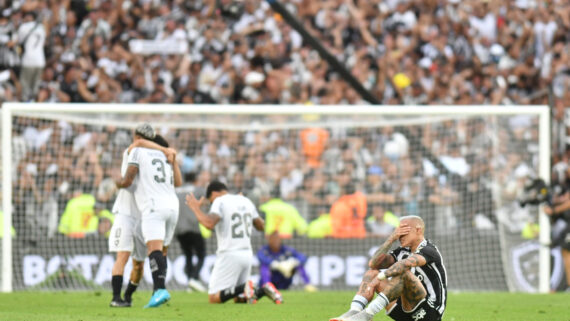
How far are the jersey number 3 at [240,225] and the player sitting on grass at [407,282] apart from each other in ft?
14.9

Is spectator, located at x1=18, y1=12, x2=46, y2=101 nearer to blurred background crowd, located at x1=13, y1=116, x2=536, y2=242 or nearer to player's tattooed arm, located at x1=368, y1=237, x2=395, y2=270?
blurred background crowd, located at x1=13, y1=116, x2=536, y2=242

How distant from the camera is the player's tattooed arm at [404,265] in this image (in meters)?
8.62

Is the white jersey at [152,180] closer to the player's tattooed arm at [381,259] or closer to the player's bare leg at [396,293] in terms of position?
the player's tattooed arm at [381,259]

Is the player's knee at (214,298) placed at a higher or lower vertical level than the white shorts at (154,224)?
lower

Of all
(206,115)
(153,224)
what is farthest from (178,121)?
(153,224)

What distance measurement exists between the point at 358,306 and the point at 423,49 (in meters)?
16.8

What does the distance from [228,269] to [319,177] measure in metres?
6.56

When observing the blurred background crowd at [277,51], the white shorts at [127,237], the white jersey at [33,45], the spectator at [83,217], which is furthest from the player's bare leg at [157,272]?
the white jersey at [33,45]

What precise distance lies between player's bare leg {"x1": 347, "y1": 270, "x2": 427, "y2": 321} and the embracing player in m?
5.00

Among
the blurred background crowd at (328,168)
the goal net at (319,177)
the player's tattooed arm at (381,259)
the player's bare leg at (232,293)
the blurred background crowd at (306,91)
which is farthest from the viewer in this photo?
the blurred background crowd at (306,91)

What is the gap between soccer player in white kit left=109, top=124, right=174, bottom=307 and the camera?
1245 cm

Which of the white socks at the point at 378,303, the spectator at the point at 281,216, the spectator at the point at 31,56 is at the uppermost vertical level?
the spectator at the point at 31,56

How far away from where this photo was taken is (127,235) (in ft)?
41.1

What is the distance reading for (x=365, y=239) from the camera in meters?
19.2
